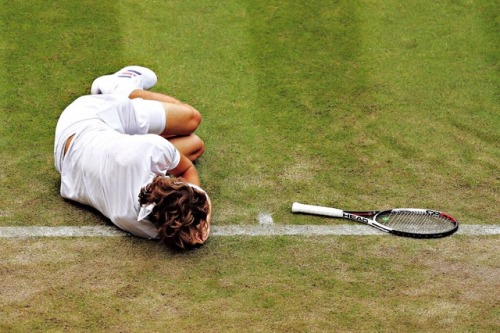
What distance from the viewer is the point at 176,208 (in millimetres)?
7125

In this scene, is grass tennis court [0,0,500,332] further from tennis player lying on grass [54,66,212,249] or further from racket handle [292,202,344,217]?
tennis player lying on grass [54,66,212,249]

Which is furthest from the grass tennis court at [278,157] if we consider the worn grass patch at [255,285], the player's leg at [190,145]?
the player's leg at [190,145]

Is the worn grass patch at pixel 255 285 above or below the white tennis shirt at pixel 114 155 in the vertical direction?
below

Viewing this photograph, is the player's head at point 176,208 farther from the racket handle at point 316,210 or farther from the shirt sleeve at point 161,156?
the racket handle at point 316,210

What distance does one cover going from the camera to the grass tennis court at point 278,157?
689cm

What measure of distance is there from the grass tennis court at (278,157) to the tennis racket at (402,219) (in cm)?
9

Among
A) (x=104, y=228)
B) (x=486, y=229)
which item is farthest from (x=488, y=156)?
(x=104, y=228)

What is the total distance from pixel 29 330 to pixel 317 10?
546 centimetres

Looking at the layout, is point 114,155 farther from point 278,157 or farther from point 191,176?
point 278,157

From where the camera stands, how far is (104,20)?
34.1 ft

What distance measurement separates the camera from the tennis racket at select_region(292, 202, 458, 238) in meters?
7.76

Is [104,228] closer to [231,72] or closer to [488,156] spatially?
[231,72]

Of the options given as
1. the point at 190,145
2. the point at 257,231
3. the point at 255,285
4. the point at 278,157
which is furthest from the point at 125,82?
the point at 255,285

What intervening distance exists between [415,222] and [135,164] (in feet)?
7.51
